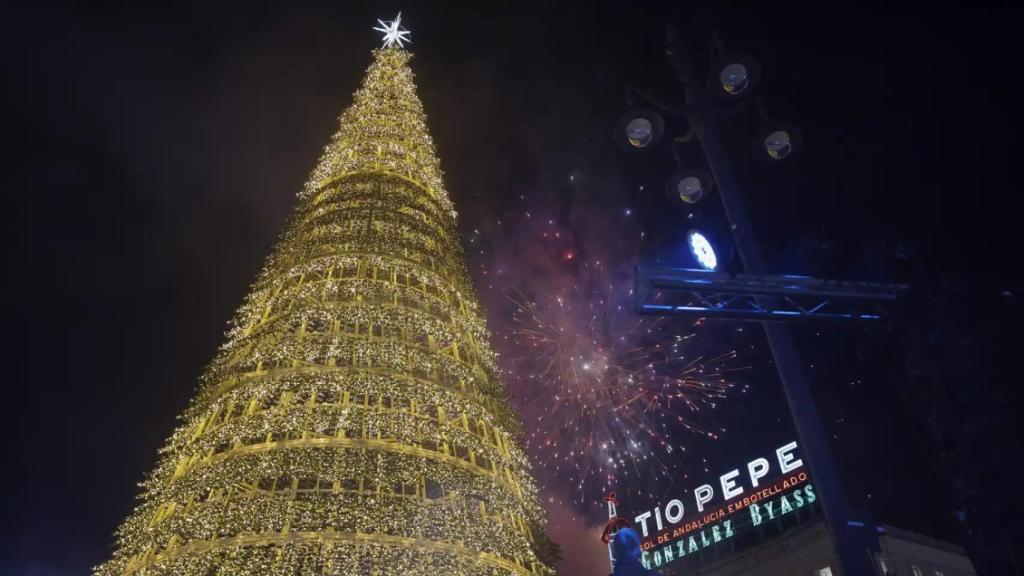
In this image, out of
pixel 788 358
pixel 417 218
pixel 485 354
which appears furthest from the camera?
pixel 417 218

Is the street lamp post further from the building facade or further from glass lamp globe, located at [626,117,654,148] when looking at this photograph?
the building facade

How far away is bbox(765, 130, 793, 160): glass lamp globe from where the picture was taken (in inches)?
207

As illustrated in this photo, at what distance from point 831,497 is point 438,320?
8.75 meters

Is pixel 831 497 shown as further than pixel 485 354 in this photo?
No

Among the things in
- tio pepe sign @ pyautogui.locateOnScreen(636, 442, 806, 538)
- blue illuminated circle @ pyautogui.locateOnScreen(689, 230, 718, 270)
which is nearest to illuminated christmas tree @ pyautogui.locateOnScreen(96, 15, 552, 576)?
blue illuminated circle @ pyautogui.locateOnScreen(689, 230, 718, 270)

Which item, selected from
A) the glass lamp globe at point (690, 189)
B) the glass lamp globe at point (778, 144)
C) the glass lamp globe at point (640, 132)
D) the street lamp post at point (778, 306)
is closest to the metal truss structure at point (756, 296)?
the street lamp post at point (778, 306)

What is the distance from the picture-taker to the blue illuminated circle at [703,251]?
16.5ft

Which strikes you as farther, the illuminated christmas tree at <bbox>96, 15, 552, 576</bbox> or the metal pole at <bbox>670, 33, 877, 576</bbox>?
the illuminated christmas tree at <bbox>96, 15, 552, 576</bbox>

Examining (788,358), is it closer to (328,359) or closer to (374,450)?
(374,450)

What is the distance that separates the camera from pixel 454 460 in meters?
9.74

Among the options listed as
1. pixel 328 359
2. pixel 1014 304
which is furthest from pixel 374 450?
pixel 1014 304

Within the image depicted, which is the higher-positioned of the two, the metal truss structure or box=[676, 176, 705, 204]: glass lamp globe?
box=[676, 176, 705, 204]: glass lamp globe

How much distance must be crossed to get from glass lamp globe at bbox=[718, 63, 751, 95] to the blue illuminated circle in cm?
144

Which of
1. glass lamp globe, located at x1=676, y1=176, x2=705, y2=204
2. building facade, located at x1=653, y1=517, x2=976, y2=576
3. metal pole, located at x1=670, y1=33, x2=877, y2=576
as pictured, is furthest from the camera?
building facade, located at x1=653, y1=517, x2=976, y2=576
